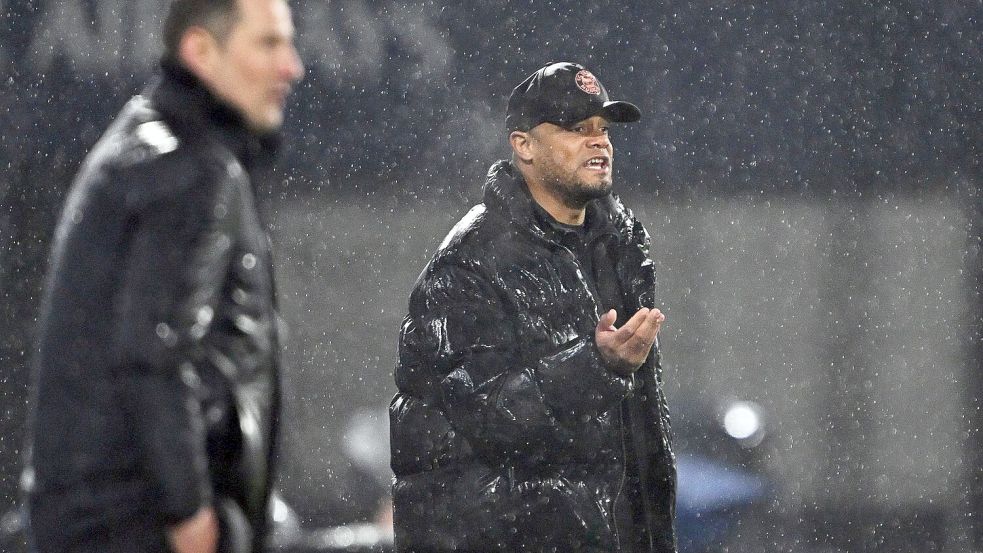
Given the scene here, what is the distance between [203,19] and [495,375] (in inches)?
70.4

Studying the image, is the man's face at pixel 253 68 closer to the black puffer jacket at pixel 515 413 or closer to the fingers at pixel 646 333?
the fingers at pixel 646 333

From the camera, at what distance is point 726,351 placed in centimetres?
1259

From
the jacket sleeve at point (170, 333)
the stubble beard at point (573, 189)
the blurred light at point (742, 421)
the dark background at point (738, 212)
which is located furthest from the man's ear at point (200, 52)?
the blurred light at point (742, 421)

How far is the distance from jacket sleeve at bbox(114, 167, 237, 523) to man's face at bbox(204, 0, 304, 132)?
0.72ft

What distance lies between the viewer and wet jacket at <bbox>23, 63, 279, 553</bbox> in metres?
2.56

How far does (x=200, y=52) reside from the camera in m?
2.84

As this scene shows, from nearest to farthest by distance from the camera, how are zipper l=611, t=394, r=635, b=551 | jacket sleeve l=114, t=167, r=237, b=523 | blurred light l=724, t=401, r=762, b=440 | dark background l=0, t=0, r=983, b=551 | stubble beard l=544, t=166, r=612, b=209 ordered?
jacket sleeve l=114, t=167, r=237, b=523
zipper l=611, t=394, r=635, b=551
stubble beard l=544, t=166, r=612, b=209
blurred light l=724, t=401, r=762, b=440
dark background l=0, t=0, r=983, b=551

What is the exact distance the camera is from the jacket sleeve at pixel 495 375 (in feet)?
14.3

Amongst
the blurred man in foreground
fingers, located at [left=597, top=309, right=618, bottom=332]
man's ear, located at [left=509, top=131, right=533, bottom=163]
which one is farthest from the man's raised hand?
the blurred man in foreground

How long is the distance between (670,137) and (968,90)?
2.03 meters

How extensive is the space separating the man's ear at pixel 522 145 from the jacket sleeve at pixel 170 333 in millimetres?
2170

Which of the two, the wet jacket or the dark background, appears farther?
the dark background

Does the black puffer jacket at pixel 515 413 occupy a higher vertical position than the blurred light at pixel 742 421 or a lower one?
higher

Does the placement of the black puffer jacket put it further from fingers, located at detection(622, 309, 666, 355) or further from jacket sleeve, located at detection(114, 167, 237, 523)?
jacket sleeve, located at detection(114, 167, 237, 523)
